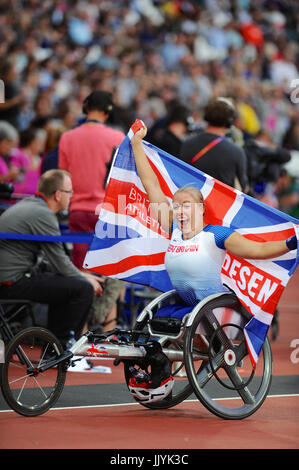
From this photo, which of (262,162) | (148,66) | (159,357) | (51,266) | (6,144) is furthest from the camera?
(148,66)

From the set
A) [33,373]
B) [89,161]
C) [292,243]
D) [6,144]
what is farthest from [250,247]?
[6,144]

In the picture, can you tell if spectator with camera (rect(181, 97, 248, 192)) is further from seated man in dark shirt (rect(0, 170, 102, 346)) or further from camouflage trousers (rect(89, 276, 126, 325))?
camouflage trousers (rect(89, 276, 126, 325))

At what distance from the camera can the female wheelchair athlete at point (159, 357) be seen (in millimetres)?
6109

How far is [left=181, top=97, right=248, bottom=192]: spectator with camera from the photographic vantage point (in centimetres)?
881

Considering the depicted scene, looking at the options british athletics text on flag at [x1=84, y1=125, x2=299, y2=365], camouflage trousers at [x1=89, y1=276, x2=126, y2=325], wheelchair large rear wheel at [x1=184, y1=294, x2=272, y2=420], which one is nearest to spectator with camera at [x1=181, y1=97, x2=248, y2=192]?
camouflage trousers at [x1=89, y1=276, x2=126, y2=325]

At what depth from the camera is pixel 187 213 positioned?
6477mm

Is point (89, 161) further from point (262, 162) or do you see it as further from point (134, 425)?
point (134, 425)

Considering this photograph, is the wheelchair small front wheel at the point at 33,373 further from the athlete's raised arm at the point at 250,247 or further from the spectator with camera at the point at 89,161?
the spectator with camera at the point at 89,161

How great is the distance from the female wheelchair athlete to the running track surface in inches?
4.9

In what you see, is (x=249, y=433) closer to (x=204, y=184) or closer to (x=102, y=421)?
(x=102, y=421)

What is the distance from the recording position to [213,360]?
632 cm

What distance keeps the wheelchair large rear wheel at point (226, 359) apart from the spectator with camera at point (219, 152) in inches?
96.8

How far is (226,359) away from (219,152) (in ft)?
9.45

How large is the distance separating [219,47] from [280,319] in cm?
1342
